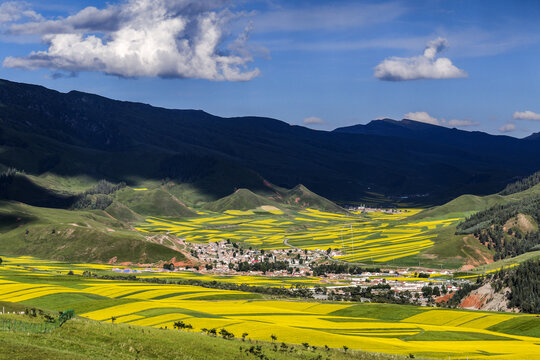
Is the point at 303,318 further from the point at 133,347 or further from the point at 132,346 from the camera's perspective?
the point at 133,347

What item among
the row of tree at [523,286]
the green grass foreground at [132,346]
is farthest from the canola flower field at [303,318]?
the row of tree at [523,286]

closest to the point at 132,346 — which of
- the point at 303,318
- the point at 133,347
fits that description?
the point at 133,347

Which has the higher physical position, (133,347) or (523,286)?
(133,347)

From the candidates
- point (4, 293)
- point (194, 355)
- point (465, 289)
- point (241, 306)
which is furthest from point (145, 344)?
point (465, 289)

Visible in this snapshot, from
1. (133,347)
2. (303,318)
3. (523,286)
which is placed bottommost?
(303,318)

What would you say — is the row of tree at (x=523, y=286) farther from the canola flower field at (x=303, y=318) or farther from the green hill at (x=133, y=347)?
the green hill at (x=133, y=347)

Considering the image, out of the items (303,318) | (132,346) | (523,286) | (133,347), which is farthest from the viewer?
(523,286)

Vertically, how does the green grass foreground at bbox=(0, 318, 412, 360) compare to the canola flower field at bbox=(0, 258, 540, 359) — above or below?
above

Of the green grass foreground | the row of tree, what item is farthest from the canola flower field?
the row of tree

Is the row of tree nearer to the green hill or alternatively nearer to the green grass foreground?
the green hill
